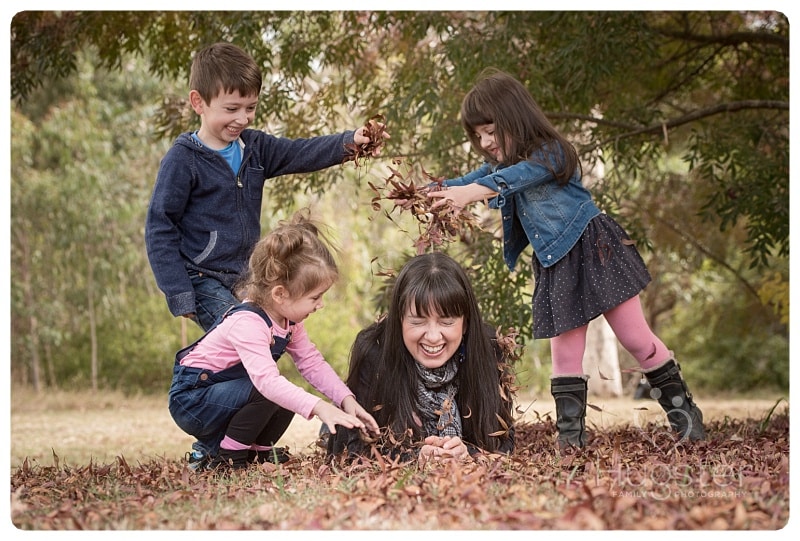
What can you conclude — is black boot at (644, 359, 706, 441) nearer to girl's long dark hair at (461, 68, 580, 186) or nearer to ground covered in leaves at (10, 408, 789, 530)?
ground covered in leaves at (10, 408, 789, 530)

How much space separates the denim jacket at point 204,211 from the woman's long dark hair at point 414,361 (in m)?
0.58

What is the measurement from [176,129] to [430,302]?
2741 mm

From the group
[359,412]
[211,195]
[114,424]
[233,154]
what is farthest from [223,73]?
[114,424]

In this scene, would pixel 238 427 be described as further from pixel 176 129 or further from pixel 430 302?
pixel 176 129

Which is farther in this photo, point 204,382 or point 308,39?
point 308,39

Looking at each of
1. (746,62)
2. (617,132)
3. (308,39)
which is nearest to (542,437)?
(617,132)

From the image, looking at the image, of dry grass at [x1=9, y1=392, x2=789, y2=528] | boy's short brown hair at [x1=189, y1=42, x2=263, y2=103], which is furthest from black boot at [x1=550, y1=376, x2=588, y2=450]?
boy's short brown hair at [x1=189, y1=42, x2=263, y2=103]

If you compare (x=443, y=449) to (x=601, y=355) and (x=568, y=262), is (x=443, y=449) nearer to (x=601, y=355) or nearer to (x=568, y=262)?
(x=568, y=262)

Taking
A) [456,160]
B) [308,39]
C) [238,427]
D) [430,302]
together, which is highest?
[308,39]

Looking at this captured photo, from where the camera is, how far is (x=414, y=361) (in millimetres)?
3289

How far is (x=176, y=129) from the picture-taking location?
5395 millimetres

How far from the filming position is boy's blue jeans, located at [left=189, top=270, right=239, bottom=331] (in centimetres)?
347

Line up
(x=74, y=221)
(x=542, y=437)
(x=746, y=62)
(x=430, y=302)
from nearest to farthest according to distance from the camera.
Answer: (x=430, y=302) < (x=542, y=437) < (x=746, y=62) < (x=74, y=221)

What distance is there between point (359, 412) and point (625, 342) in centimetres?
115
